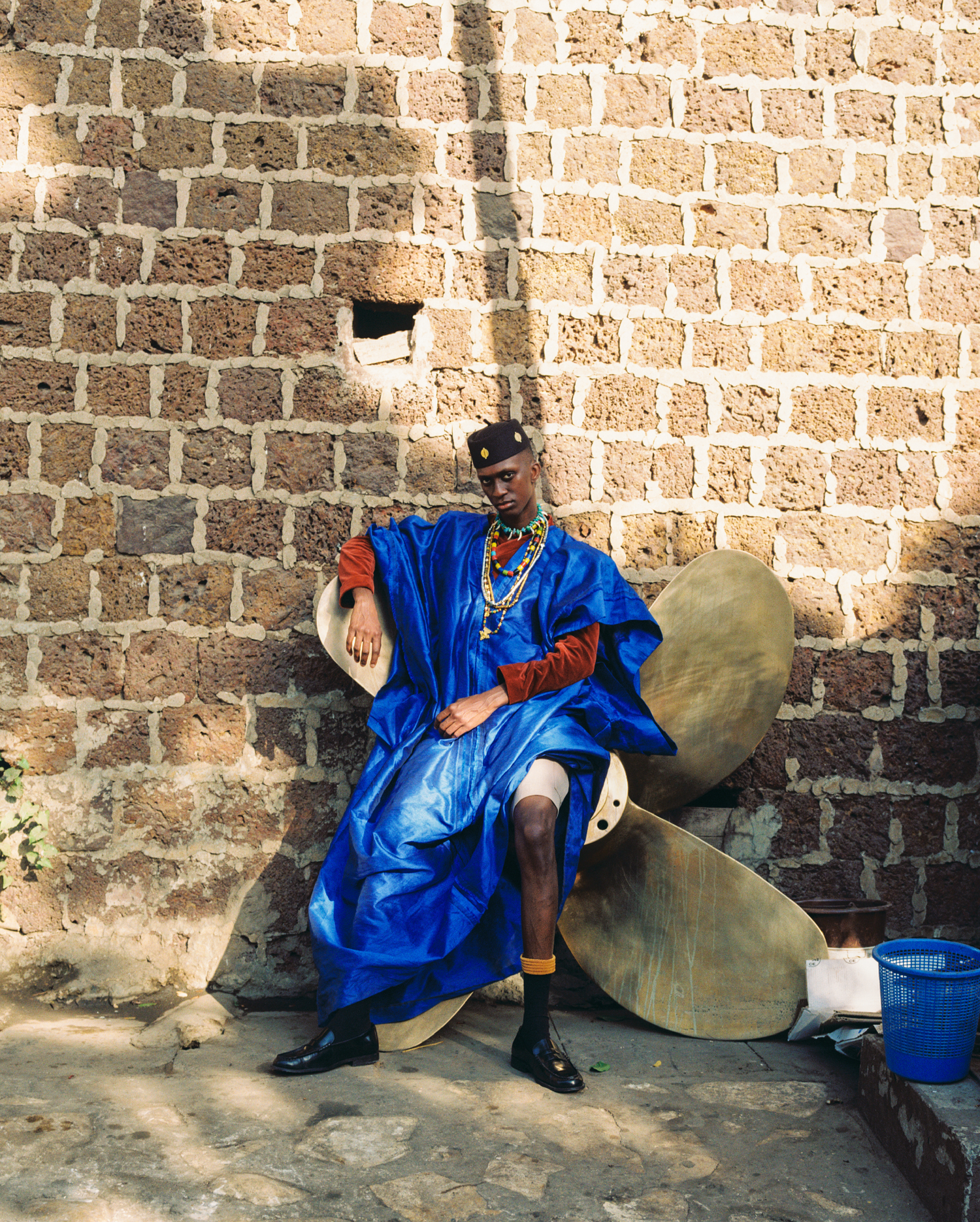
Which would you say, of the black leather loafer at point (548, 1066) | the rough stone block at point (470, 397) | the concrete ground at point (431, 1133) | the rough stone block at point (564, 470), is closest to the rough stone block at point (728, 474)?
the rough stone block at point (564, 470)

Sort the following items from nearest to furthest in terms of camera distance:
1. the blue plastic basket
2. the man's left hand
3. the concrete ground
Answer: the concrete ground, the blue plastic basket, the man's left hand

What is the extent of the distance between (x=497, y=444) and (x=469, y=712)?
0.72 metres

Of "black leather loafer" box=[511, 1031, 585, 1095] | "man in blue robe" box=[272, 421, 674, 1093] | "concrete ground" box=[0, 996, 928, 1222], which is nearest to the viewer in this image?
"concrete ground" box=[0, 996, 928, 1222]

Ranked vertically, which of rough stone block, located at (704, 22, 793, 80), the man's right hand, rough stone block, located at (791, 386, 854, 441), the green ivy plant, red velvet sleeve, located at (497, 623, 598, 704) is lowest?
the green ivy plant

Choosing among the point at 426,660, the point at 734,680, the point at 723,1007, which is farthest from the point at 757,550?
the point at 723,1007

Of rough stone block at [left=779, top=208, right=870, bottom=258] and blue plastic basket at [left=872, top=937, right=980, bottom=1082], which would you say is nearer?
blue plastic basket at [left=872, top=937, right=980, bottom=1082]

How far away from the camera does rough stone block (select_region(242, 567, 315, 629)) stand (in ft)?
10.3

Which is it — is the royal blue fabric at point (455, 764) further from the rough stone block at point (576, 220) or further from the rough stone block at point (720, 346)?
the rough stone block at point (576, 220)

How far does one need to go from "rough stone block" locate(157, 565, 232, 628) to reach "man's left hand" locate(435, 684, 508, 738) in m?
0.88

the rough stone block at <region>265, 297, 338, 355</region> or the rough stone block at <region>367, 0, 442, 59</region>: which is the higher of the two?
the rough stone block at <region>367, 0, 442, 59</region>

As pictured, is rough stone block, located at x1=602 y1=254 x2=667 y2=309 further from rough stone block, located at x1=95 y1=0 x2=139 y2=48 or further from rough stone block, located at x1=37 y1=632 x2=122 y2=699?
rough stone block, located at x1=37 y1=632 x2=122 y2=699

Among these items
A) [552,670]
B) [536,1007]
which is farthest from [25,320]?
[536,1007]

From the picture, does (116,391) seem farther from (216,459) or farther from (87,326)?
(216,459)

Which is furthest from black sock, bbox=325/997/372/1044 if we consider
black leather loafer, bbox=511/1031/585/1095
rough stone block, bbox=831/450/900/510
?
rough stone block, bbox=831/450/900/510
